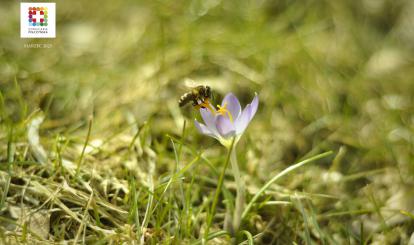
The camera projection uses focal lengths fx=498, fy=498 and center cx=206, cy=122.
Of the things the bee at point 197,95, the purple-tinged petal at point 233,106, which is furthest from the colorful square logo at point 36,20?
the purple-tinged petal at point 233,106

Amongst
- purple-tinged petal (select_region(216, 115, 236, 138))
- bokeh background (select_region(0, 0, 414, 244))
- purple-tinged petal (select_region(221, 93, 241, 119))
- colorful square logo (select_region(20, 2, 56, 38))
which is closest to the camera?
purple-tinged petal (select_region(216, 115, 236, 138))

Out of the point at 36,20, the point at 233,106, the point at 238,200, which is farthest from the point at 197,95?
the point at 36,20

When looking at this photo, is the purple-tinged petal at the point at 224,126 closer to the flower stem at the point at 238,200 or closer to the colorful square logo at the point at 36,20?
the flower stem at the point at 238,200

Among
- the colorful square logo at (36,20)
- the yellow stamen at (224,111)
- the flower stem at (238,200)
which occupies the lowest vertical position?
the flower stem at (238,200)

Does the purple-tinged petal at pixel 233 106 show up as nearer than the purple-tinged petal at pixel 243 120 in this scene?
No

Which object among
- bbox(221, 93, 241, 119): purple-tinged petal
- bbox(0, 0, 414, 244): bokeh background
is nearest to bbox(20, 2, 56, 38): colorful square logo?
bbox(0, 0, 414, 244): bokeh background

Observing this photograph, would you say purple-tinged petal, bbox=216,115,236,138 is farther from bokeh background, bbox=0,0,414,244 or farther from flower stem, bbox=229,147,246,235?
bokeh background, bbox=0,0,414,244

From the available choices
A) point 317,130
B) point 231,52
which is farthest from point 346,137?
point 231,52
